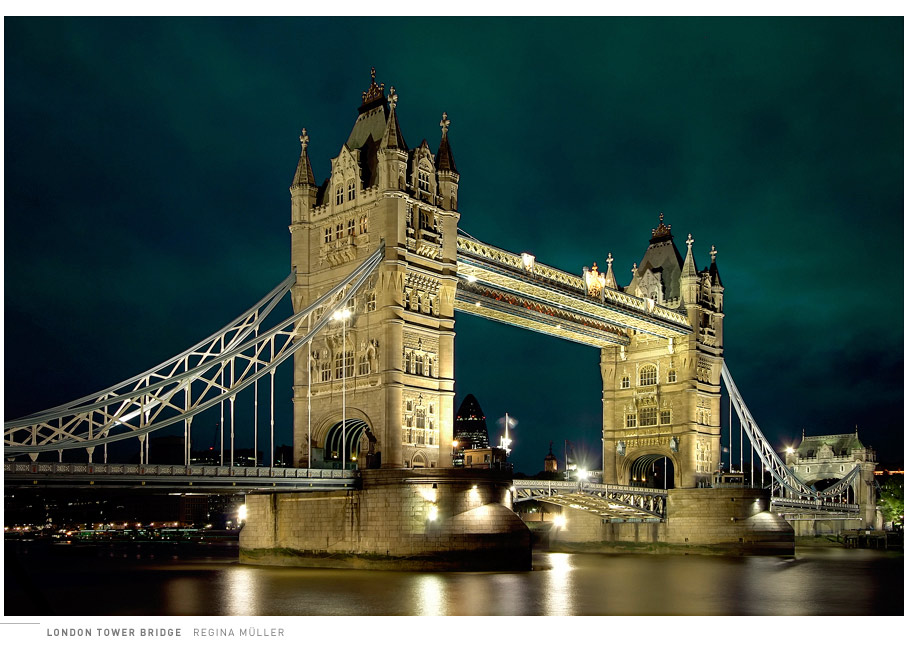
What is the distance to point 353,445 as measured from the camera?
57281 millimetres

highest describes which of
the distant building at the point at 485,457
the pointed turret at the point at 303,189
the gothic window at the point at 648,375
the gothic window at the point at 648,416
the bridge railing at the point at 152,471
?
the pointed turret at the point at 303,189

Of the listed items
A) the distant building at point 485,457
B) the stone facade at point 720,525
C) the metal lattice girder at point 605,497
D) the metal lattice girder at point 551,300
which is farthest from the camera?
the stone facade at point 720,525

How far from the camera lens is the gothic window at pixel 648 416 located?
77938 millimetres

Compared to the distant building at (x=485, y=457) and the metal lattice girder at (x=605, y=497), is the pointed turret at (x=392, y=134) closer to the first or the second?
the distant building at (x=485, y=457)

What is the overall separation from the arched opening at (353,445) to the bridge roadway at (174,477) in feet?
6.63

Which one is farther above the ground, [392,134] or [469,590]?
Answer: [392,134]

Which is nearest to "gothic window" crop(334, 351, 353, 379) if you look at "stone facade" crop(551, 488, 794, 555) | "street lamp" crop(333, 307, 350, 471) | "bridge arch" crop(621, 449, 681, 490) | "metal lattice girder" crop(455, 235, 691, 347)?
"street lamp" crop(333, 307, 350, 471)

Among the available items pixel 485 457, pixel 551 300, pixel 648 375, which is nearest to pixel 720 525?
pixel 648 375

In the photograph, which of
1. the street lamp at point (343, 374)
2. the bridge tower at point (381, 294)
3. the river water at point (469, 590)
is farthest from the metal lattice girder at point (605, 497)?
the street lamp at point (343, 374)

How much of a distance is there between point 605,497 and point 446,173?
26746mm

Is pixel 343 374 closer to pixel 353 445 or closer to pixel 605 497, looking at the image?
pixel 353 445

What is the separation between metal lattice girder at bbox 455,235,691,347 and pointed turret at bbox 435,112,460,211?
2331 mm

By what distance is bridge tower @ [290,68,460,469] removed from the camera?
51531 mm

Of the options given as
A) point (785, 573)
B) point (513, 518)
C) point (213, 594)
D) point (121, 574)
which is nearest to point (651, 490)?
point (785, 573)
